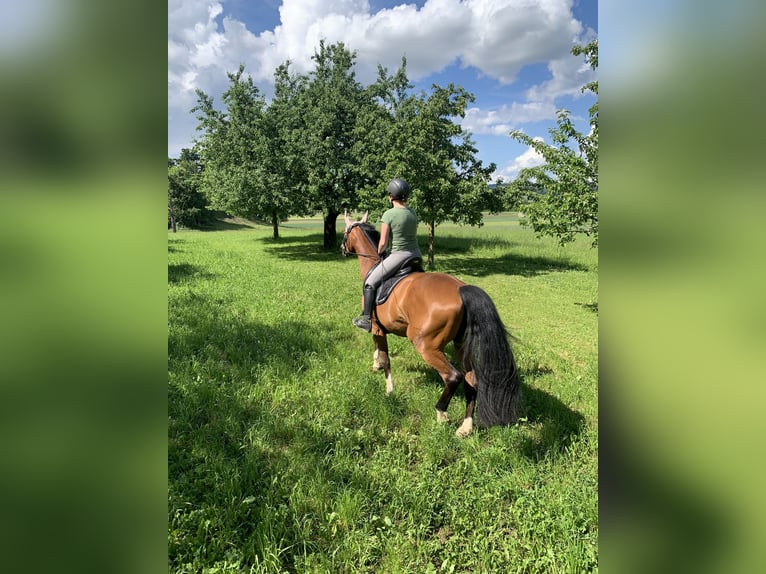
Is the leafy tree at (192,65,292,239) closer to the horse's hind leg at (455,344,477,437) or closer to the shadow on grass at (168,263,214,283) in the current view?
the shadow on grass at (168,263,214,283)

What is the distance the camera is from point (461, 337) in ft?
15.3

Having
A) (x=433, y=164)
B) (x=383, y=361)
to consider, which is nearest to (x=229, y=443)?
(x=383, y=361)

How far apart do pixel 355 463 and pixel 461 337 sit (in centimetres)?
193

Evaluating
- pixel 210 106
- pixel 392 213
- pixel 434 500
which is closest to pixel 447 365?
pixel 434 500

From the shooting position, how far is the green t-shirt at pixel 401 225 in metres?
5.08

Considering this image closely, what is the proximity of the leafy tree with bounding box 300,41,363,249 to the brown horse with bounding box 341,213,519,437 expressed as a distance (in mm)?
14086

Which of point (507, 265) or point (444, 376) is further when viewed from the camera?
point (507, 265)

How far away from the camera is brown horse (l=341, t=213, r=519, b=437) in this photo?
3.99 meters

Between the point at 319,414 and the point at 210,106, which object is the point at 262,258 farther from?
the point at 319,414

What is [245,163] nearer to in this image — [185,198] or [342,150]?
[342,150]

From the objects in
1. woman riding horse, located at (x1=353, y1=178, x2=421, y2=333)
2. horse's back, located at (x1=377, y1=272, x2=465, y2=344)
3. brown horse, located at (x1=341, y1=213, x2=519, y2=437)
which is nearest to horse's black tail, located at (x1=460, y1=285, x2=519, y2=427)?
brown horse, located at (x1=341, y1=213, x2=519, y2=437)
